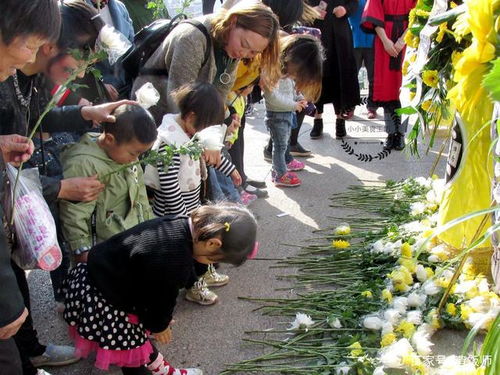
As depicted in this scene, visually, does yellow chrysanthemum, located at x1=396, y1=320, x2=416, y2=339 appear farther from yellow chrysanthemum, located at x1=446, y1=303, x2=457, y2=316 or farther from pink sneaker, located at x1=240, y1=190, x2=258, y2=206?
pink sneaker, located at x1=240, y1=190, x2=258, y2=206

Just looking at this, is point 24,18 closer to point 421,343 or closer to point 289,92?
point 421,343

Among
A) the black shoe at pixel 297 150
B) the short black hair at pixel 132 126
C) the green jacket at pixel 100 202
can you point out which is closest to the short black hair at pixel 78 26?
the short black hair at pixel 132 126

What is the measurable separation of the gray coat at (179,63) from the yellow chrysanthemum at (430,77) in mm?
1105

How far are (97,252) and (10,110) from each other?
2.11 ft

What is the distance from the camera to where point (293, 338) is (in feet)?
8.03

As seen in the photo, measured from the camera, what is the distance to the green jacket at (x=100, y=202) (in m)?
2.33

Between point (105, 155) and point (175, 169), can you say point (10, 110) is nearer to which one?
point (105, 155)

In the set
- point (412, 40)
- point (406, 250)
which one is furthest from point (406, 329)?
point (412, 40)

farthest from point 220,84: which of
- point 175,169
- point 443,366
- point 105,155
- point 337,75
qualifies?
point 337,75

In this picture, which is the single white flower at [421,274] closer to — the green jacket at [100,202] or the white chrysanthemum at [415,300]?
the white chrysanthemum at [415,300]

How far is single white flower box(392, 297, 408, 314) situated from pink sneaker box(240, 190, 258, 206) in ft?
5.87

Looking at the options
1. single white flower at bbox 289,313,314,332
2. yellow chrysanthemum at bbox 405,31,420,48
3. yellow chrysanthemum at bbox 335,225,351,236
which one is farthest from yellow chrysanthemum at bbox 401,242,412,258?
yellow chrysanthemum at bbox 405,31,420,48

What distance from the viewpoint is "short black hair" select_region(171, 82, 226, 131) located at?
104 inches

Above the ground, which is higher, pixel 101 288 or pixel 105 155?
pixel 105 155
